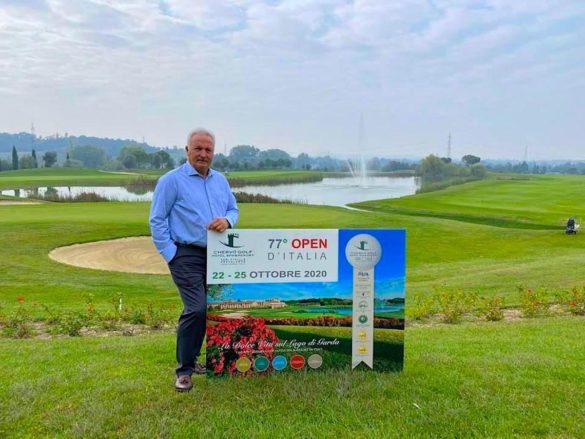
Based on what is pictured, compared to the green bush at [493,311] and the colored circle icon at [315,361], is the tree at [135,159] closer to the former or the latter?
the green bush at [493,311]

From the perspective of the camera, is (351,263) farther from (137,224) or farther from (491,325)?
(137,224)

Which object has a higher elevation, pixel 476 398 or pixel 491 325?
pixel 476 398

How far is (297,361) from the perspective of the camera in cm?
470

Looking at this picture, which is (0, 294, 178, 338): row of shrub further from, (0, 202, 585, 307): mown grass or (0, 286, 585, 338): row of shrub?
(0, 202, 585, 307): mown grass

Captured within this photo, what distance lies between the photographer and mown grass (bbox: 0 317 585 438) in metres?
3.67

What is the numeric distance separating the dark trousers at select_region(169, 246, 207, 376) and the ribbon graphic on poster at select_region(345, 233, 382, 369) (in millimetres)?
1267

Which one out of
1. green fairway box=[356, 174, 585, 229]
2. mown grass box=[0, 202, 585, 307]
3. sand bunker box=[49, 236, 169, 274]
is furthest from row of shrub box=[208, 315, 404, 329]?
green fairway box=[356, 174, 585, 229]

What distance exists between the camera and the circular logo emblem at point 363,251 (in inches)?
183

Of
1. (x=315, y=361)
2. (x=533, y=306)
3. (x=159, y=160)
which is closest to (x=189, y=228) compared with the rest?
(x=315, y=361)

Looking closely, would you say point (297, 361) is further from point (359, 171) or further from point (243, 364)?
point (359, 171)

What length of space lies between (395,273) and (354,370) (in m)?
0.91

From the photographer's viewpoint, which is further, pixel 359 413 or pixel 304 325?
pixel 304 325

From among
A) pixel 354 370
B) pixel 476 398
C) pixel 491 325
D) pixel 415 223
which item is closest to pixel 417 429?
pixel 476 398

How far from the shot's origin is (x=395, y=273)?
15.4 feet
